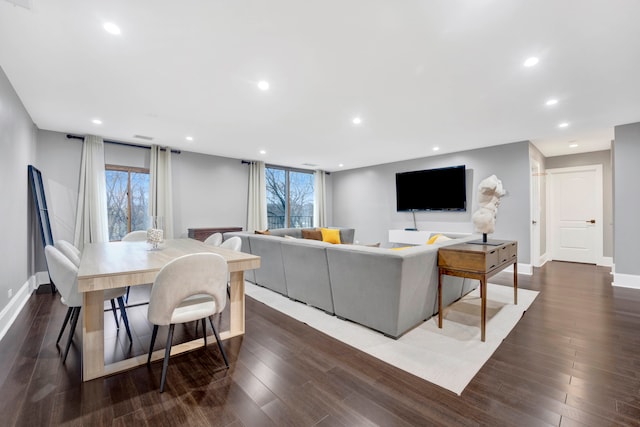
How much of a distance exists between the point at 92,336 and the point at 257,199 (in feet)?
17.5

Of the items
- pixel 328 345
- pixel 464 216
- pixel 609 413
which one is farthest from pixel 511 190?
pixel 328 345

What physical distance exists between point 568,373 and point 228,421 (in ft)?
7.43

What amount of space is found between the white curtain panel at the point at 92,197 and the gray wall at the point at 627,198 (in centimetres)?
842

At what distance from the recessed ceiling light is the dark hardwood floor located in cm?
246

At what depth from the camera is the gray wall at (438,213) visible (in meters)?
5.15

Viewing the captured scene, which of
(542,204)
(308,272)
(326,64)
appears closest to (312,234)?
(308,272)

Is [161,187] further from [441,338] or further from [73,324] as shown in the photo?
[441,338]

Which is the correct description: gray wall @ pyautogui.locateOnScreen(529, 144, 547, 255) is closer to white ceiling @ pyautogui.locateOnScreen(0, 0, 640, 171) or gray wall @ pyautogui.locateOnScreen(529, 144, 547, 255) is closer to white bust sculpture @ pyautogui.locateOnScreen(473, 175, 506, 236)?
white ceiling @ pyautogui.locateOnScreen(0, 0, 640, 171)

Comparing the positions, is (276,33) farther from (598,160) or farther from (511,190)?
(598,160)

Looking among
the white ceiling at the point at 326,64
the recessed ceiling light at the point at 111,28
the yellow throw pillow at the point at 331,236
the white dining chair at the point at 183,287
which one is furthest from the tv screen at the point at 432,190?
the recessed ceiling light at the point at 111,28

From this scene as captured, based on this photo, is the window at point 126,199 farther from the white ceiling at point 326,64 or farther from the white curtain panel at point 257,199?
the white curtain panel at point 257,199

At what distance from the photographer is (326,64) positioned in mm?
2461

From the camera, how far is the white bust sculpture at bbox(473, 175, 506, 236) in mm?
2916

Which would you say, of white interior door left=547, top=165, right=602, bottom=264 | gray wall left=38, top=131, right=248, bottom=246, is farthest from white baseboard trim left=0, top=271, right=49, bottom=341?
white interior door left=547, top=165, right=602, bottom=264
